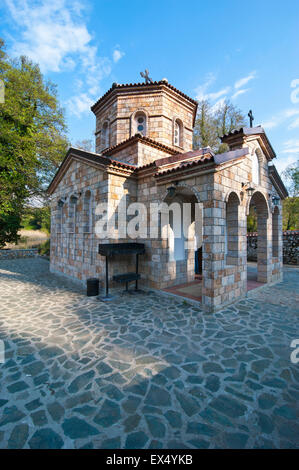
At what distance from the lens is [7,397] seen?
2.60m

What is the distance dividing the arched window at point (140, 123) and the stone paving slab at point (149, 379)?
8.38 metres

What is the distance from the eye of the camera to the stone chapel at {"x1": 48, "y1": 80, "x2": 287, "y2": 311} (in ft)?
Result: 17.9

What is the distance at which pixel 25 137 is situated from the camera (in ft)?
46.1

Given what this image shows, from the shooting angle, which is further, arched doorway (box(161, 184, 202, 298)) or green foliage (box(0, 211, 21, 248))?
green foliage (box(0, 211, 21, 248))

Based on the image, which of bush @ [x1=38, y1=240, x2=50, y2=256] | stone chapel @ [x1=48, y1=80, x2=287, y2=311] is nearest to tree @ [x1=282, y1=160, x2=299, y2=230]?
stone chapel @ [x1=48, y1=80, x2=287, y2=311]

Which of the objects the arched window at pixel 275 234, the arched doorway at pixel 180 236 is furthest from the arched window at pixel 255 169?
the arched window at pixel 275 234

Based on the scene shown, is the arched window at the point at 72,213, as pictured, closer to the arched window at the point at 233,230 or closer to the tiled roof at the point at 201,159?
the tiled roof at the point at 201,159

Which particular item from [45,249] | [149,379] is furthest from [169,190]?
[45,249]

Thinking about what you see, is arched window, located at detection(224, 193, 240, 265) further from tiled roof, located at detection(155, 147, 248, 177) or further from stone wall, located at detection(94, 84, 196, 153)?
stone wall, located at detection(94, 84, 196, 153)

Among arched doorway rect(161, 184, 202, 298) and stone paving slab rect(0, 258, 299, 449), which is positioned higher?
arched doorway rect(161, 184, 202, 298)

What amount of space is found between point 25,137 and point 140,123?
9.19 meters

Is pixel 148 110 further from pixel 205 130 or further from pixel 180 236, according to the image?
pixel 205 130

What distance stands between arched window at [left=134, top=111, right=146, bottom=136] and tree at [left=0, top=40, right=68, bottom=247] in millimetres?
8727
